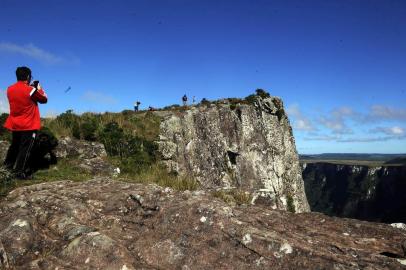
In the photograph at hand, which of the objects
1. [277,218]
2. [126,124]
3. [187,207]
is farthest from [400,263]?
[126,124]

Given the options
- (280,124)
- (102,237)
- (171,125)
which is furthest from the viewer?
(280,124)

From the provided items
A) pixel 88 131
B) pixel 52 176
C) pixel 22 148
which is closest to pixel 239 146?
pixel 88 131

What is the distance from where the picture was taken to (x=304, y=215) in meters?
8.77

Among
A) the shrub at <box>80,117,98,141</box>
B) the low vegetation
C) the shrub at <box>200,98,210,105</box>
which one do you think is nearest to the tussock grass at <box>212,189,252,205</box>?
the low vegetation

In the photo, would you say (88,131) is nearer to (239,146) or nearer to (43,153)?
(43,153)

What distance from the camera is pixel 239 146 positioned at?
45.9m

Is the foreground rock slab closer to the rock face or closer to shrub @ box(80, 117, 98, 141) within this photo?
shrub @ box(80, 117, 98, 141)

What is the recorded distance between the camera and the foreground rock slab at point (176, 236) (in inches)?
262

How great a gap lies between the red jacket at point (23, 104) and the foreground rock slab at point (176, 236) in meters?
2.76

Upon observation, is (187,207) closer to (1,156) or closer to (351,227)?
(351,227)

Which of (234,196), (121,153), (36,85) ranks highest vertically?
(36,85)

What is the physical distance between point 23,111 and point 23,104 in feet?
0.76

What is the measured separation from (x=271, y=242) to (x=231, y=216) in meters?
1.23

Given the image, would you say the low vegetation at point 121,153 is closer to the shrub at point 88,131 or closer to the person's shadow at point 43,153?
the shrub at point 88,131
